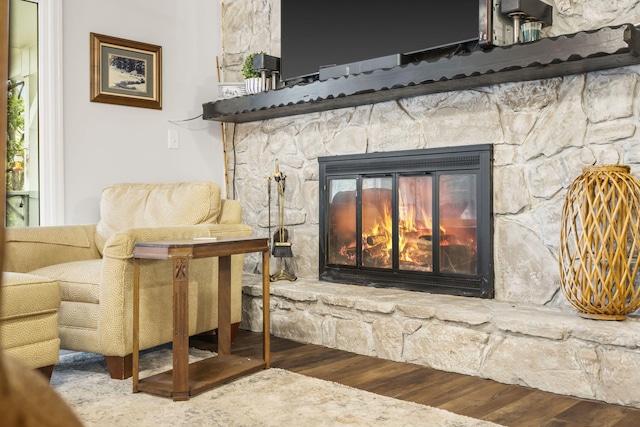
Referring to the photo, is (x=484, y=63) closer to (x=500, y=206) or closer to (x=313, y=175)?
(x=500, y=206)

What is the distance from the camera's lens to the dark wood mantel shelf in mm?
2326

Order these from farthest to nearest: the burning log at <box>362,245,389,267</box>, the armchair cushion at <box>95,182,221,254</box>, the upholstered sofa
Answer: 1. the burning log at <box>362,245,389,267</box>
2. the armchair cushion at <box>95,182,221,254</box>
3. the upholstered sofa

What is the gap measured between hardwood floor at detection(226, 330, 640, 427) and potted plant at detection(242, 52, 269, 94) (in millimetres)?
1691

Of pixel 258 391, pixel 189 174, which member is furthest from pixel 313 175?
pixel 258 391

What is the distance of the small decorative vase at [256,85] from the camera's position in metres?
3.95

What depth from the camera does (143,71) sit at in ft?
13.5

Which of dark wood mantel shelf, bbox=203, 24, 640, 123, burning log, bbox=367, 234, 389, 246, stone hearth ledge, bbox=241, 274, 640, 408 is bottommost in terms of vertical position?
stone hearth ledge, bbox=241, 274, 640, 408

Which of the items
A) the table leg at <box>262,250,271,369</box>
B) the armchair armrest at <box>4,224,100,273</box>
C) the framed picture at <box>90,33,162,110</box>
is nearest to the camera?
the table leg at <box>262,250,271,369</box>

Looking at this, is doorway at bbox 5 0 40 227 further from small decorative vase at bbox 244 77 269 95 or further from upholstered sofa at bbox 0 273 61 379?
upholstered sofa at bbox 0 273 61 379

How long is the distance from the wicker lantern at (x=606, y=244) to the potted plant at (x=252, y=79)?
7.02ft

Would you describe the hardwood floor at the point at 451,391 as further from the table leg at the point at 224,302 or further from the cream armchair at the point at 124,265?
the cream armchair at the point at 124,265

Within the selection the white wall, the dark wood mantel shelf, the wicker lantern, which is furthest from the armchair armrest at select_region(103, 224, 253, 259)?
the wicker lantern

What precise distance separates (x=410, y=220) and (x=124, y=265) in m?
1.54

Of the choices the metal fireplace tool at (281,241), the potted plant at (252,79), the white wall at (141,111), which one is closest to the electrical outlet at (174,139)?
the white wall at (141,111)
